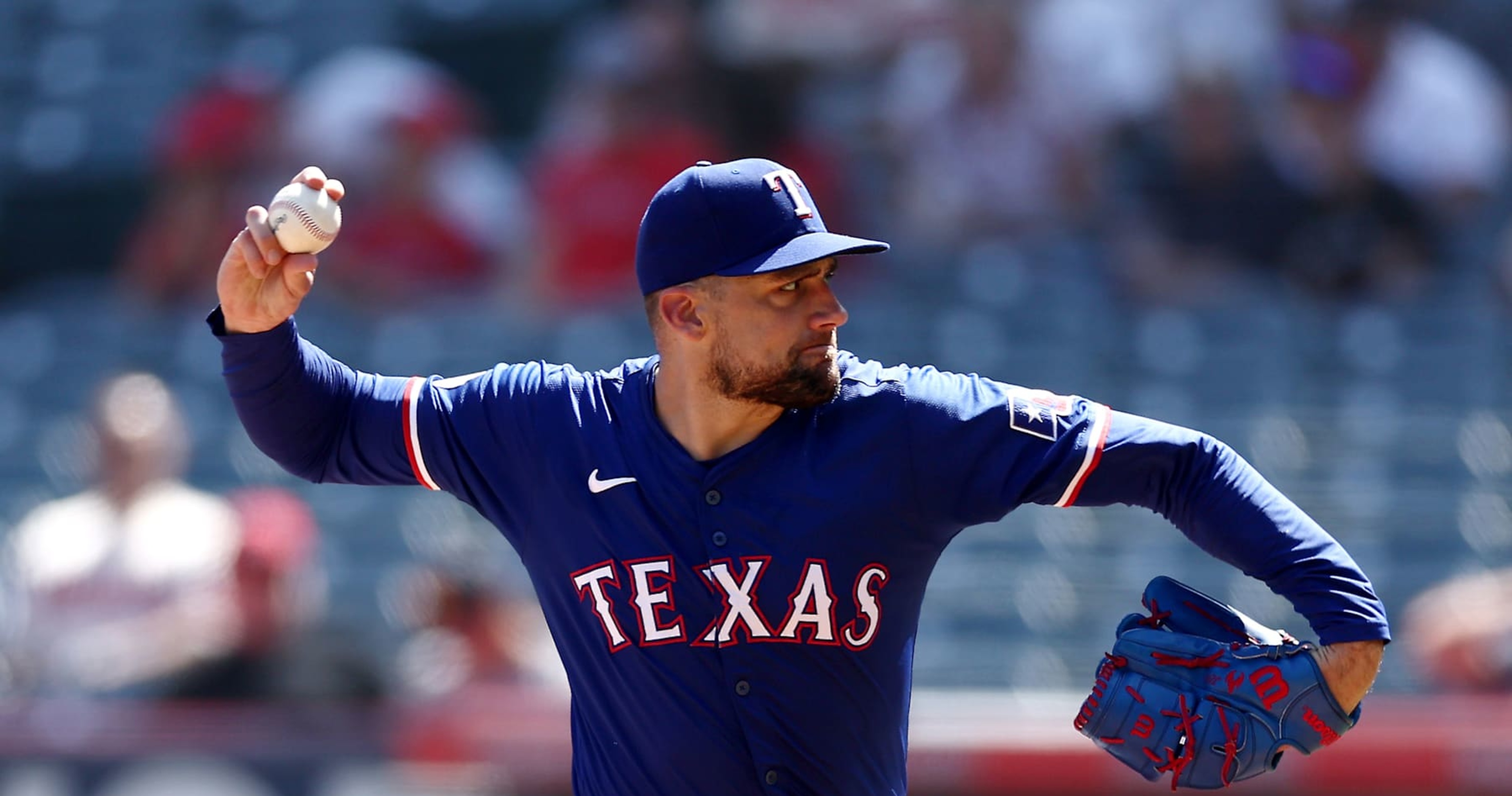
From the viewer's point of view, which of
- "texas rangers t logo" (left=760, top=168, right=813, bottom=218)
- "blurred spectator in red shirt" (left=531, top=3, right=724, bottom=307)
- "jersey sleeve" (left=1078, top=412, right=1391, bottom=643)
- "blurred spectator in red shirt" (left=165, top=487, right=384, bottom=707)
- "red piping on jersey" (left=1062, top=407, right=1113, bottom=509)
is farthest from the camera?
"blurred spectator in red shirt" (left=531, top=3, right=724, bottom=307)

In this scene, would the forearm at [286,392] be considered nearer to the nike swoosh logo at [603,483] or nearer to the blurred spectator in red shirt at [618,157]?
the nike swoosh logo at [603,483]

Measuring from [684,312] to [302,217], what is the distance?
1.94 ft

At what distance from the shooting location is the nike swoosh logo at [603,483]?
2.93m

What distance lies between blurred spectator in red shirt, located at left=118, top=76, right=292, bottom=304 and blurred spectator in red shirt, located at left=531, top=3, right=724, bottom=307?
4.66ft

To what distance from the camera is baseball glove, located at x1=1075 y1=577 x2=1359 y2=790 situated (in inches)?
106

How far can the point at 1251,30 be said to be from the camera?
7.64 meters

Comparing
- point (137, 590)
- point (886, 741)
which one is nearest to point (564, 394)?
point (886, 741)

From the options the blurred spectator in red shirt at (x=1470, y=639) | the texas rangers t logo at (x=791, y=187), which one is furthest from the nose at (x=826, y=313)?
the blurred spectator in red shirt at (x=1470, y=639)

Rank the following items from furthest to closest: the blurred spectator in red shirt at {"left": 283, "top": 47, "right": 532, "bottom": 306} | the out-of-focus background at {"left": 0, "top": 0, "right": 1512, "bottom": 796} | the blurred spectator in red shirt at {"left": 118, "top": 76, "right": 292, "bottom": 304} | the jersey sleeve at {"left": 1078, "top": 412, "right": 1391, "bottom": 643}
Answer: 1. the blurred spectator in red shirt at {"left": 118, "top": 76, "right": 292, "bottom": 304}
2. the blurred spectator in red shirt at {"left": 283, "top": 47, "right": 532, "bottom": 306}
3. the out-of-focus background at {"left": 0, "top": 0, "right": 1512, "bottom": 796}
4. the jersey sleeve at {"left": 1078, "top": 412, "right": 1391, "bottom": 643}

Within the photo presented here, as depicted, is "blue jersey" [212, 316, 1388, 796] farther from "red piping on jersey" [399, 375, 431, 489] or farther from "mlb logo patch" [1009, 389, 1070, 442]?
"red piping on jersey" [399, 375, 431, 489]

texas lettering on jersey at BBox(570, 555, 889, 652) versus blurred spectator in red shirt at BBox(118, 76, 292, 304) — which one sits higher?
blurred spectator in red shirt at BBox(118, 76, 292, 304)

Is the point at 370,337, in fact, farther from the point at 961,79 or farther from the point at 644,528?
the point at 644,528

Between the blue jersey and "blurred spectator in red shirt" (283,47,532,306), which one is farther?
"blurred spectator in red shirt" (283,47,532,306)

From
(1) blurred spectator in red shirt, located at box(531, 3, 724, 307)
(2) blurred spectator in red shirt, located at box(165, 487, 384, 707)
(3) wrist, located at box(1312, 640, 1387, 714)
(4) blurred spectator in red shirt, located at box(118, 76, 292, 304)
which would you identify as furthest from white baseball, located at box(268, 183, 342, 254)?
(4) blurred spectator in red shirt, located at box(118, 76, 292, 304)
